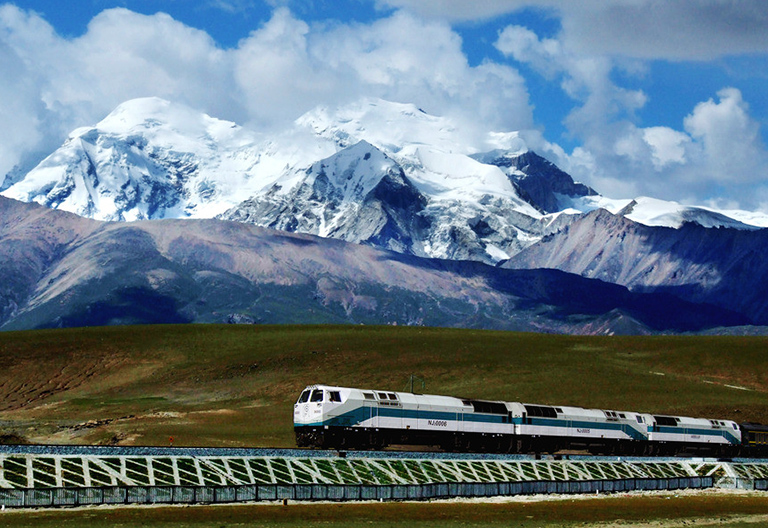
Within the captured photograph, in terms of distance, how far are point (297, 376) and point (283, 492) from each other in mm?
99896

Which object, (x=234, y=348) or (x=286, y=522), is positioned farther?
(x=234, y=348)

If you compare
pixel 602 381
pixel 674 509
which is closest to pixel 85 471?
pixel 674 509

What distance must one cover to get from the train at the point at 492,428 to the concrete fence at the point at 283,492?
1130 centimetres

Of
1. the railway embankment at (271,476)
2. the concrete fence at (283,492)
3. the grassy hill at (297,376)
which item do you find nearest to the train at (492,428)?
the railway embankment at (271,476)

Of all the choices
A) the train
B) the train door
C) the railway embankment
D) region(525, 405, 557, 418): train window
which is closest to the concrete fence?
the railway embankment

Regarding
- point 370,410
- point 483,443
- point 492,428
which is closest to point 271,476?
point 370,410

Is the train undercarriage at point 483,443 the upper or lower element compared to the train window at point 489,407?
lower

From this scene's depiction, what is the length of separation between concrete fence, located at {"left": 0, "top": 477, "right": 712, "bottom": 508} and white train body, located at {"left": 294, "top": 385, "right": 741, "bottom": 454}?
1136cm

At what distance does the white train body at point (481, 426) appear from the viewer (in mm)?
81000

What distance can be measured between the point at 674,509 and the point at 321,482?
2235 cm

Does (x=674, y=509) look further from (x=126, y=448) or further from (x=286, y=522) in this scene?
(x=126, y=448)

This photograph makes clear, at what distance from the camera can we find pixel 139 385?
170 m

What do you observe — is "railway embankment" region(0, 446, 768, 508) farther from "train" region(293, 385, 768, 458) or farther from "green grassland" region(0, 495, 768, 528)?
"train" region(293, 385, 768, 458)

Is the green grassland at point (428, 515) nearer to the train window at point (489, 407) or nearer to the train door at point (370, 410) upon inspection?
the train door at point (370, 410)
